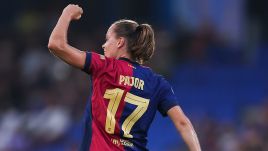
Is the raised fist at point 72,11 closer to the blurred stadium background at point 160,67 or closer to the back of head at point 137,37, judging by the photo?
the back of head at point 137,37

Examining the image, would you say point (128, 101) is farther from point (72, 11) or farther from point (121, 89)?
point (72, 11)

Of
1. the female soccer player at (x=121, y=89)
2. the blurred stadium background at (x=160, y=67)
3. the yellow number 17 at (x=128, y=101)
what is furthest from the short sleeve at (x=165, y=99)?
the blurred stadium background at (x=160, y=67)

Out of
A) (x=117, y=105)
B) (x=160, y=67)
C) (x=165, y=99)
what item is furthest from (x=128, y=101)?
(x=160, y=67)

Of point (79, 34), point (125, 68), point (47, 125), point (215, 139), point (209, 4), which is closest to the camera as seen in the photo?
point (125, 68)

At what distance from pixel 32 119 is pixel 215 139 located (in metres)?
3.47

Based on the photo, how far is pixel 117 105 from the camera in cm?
706

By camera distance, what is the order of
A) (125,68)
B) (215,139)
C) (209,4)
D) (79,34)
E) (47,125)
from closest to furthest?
(125,68) → (215,139) → (47,125) → (209,4) → (79,34)

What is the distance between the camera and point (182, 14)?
18.1 meters

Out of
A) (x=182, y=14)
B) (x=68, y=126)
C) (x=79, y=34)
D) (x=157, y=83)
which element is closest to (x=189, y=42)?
(x=182, y=14)

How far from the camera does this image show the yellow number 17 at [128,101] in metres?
7.02

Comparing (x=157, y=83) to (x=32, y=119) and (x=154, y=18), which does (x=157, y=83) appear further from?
(x=154, y=18)

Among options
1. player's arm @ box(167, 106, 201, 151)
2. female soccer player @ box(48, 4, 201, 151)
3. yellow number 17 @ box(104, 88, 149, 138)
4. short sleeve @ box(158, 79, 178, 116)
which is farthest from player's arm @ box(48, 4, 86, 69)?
player's arm @ box(167, 106, 201, 151)

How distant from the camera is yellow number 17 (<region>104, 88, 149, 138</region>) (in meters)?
7.02

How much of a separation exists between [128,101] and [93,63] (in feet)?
1.33
